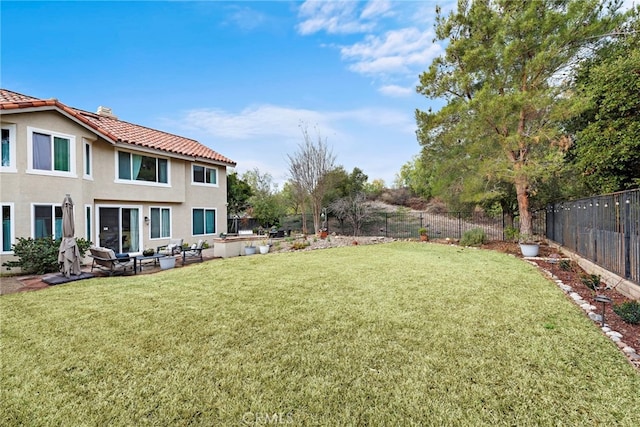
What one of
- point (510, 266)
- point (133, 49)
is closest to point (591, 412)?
point (510, 266)

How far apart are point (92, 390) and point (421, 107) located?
15459 mm

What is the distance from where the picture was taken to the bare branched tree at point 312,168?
1905 cm

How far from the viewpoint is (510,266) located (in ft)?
27.9

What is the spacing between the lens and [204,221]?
15.9 meters

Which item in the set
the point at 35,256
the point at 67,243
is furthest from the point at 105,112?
the point at 67,243

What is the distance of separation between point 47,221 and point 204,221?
6826 mm

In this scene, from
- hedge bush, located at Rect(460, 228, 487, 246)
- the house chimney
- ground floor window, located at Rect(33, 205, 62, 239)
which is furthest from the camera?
the house chimney

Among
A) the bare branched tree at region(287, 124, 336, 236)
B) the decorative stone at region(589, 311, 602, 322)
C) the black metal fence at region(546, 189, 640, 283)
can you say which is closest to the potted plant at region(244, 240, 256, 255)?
the bare branched tree at region(287, 124, 336, 236)

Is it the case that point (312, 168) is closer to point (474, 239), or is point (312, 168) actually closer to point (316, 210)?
point (316, 210)

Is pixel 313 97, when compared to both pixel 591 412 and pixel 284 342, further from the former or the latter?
pixel 591 412

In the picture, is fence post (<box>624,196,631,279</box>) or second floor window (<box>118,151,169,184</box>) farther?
second floor window (<box>118,151,169,184</box>)

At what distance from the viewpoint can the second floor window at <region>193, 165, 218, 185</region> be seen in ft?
51.0

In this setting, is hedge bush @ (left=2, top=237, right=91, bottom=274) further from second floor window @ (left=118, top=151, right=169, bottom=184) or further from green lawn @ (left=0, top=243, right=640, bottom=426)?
second floor window @ (left=118, top=151, right=169, bottom=184)

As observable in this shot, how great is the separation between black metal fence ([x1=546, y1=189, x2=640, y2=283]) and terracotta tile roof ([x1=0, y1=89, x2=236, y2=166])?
620 inches
